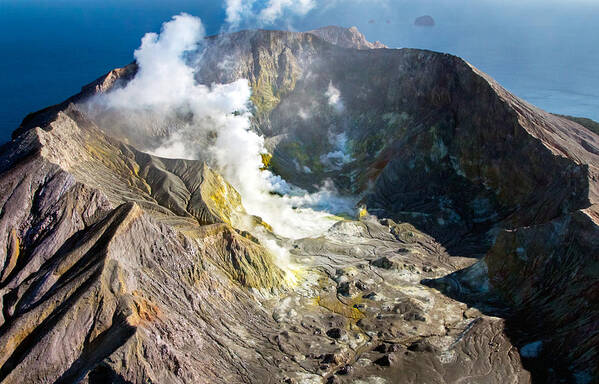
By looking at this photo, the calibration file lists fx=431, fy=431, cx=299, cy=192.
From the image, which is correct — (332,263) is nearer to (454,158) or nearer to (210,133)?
(454,158)

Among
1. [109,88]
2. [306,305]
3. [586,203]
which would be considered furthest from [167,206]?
[586,203]

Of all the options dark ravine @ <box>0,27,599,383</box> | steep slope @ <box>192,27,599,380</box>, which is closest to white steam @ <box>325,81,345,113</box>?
steep slope @ <box>192,27,599,380</box>

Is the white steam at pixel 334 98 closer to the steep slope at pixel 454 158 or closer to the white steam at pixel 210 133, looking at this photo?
the steep slope at pixel 454 158

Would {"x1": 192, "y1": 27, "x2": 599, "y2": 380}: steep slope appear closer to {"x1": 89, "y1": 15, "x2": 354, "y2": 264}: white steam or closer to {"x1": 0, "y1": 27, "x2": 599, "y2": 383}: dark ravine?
{"x1": 0, "y1": 27, "x2": 599, "y2": 383}: dark ravine

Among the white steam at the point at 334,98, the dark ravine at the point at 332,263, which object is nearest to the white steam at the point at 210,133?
the dark ravine at the point at 332,263

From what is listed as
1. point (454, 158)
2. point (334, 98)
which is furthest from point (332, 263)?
point (334, 98)

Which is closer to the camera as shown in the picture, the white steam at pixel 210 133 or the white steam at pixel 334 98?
the white steam at pixel 210 133

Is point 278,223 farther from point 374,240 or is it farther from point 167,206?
point 167,206
